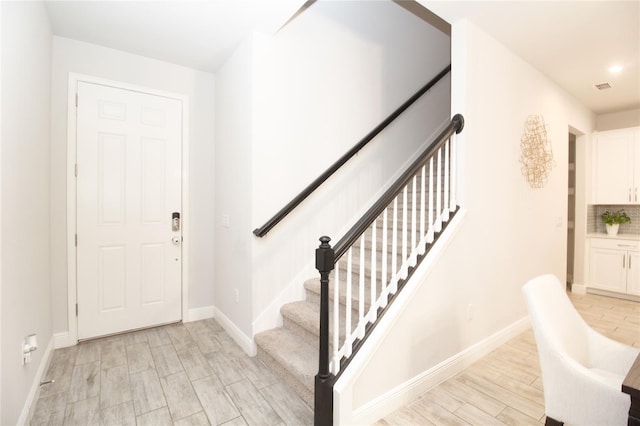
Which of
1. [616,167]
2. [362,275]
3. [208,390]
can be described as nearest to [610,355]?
[362,275]

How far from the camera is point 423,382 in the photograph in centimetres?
205

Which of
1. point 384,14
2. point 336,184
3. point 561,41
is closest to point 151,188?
point 336,184

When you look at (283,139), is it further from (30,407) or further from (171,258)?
(30,407)

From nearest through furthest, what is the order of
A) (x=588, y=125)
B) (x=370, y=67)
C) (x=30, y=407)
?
(x=30, y=407) < (x=370, y=67) < (x=588, y=125)

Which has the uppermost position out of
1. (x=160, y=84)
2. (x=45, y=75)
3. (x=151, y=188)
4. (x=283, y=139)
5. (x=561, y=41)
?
(x=561, y=41)

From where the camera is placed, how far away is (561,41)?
8.72ft

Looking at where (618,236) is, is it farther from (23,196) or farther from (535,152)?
(23,196)

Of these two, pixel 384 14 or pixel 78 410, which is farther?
pixel 384 14

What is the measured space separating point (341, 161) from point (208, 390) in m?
2.07

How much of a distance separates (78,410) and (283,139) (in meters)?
2.27

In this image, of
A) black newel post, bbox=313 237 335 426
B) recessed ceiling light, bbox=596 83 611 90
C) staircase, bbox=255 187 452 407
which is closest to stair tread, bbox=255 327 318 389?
staircase, bbox=255 187 452 407

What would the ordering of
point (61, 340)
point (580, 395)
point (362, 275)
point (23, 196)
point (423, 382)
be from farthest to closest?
1. point (61, 340)
2. point (423, 382)
3. point (23, 196)
4. point (362, 275)
5. point (580, 395)

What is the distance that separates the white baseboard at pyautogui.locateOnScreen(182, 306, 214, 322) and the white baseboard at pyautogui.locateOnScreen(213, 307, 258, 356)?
0.05 m

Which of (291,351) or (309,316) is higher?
(309,316)
